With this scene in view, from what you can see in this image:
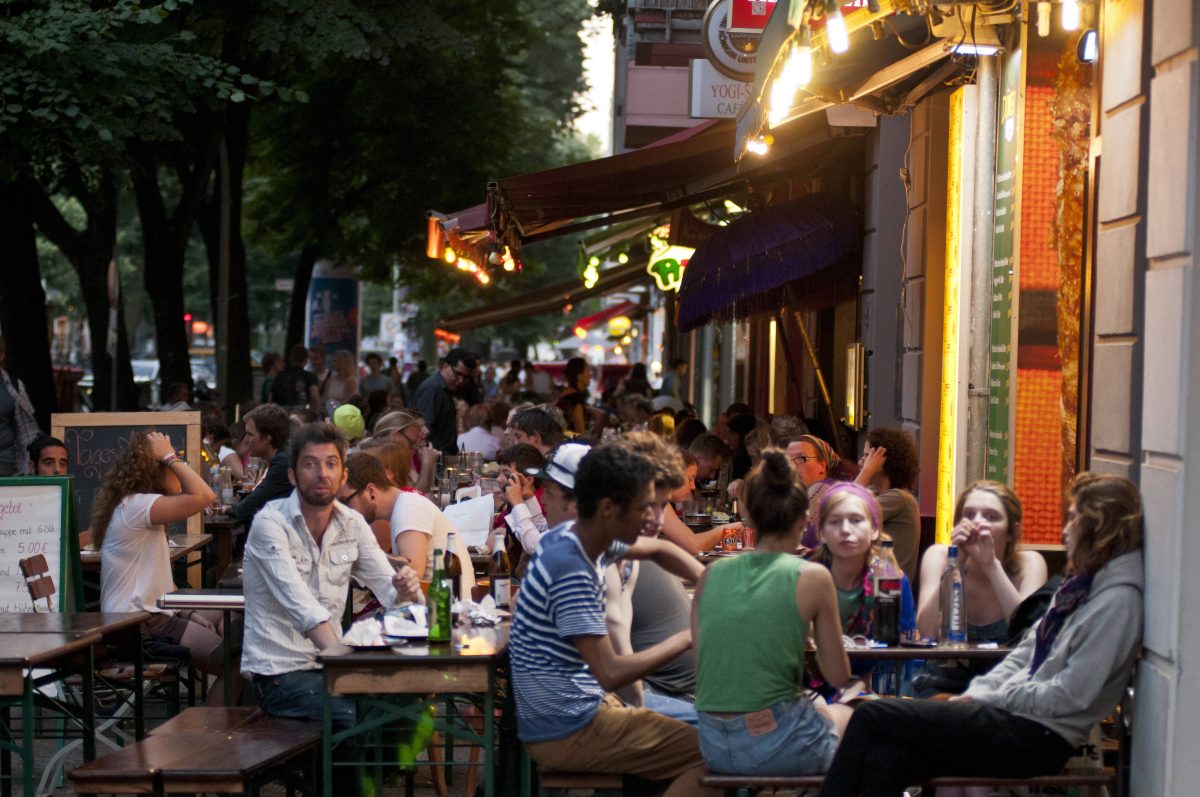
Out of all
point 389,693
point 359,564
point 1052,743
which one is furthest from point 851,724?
point 359,564

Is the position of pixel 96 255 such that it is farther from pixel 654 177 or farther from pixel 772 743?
pixel 772 743

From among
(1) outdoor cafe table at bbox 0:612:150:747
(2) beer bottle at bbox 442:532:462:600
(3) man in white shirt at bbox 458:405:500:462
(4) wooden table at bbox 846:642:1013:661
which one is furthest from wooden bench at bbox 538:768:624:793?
(3) man in white shirt at bbox 458:405:500:462

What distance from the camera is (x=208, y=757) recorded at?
6.17 meters

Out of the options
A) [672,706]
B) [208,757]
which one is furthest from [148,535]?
[672,706]

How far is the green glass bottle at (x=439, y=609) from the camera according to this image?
21.1ft

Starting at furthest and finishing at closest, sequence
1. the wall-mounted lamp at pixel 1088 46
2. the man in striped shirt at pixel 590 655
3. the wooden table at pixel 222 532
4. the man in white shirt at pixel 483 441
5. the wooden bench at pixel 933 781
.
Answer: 1. the man in white shirt at pixel 483 441
2. the wooden table at pixel 222 532
3. the wall-mounted lamp at pixel 1088 46
4. the man in striped shirt at pixel 590 655
5. the wooden bench at pixel 933 781

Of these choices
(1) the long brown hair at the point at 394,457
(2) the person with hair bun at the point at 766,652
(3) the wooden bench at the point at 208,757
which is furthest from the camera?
(1) the long brown hair at the point at 394,457

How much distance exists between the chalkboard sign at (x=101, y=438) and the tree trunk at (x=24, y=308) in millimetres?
6628

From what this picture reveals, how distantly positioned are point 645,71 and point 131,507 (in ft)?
30.7

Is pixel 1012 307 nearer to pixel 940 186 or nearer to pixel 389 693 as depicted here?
pixel 940 186

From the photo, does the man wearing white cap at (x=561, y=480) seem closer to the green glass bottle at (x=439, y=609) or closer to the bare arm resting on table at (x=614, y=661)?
the green glass bottle at (x=439, y=609)

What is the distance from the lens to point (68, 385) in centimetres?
3008

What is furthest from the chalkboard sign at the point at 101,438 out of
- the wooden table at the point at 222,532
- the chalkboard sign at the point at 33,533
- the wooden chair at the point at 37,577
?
the wooden chair at the point at 37,577

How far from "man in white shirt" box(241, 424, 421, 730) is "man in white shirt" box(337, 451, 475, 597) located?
0.59 metres
